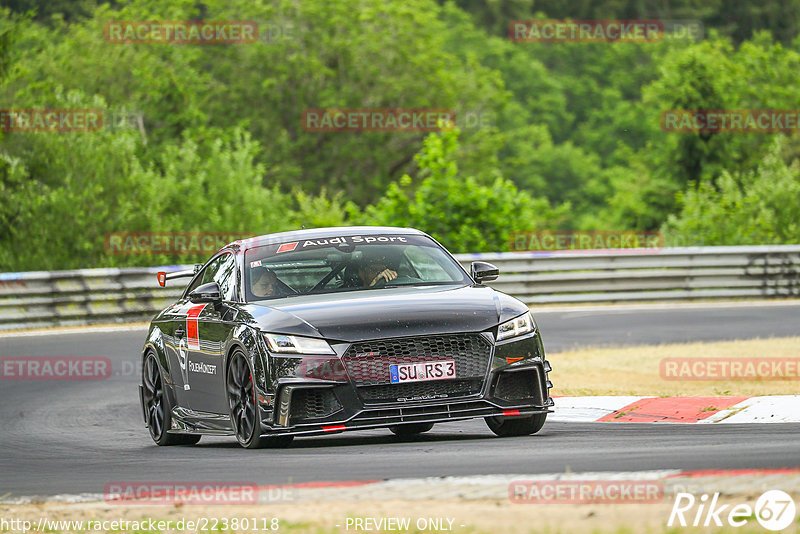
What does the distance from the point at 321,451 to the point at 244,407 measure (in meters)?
0.68

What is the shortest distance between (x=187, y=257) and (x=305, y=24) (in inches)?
1336

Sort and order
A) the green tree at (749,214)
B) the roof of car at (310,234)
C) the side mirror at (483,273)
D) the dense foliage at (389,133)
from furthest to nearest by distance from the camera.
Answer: the green tree at (749,214) → the dense foliage at (389,133) → the roof of car at (310,234) → the side mirror at (483,273)

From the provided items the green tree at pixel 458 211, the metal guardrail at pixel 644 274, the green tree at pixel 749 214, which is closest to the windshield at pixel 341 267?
the metal guardrail at pixel 644 274

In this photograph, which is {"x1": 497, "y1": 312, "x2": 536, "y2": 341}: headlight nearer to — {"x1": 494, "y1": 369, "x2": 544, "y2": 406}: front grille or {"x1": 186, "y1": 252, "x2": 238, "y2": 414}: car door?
{"x1": 494, "y1": 369, "x2": 544, "y2": 406}: front grille

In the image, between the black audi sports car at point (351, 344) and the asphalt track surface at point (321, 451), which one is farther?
the black audi sports car at point (351, 344)

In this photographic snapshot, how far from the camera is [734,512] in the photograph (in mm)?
5688

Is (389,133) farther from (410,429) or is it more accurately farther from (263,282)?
(263,282)

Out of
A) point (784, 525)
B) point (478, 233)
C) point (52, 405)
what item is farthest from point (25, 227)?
point (784, 525)

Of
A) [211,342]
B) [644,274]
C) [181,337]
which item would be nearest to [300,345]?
[211,342]

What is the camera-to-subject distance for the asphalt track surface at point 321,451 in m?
7.49

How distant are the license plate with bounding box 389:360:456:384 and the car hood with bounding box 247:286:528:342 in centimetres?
19

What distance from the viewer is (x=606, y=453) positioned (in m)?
7.94

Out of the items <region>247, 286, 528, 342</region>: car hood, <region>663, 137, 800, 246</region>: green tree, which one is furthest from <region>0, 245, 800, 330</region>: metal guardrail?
<region>247, 286, 528, 342</region>: car hood

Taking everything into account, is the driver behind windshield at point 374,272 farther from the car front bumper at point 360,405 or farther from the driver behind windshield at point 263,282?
the car front bumper at point 360,405
